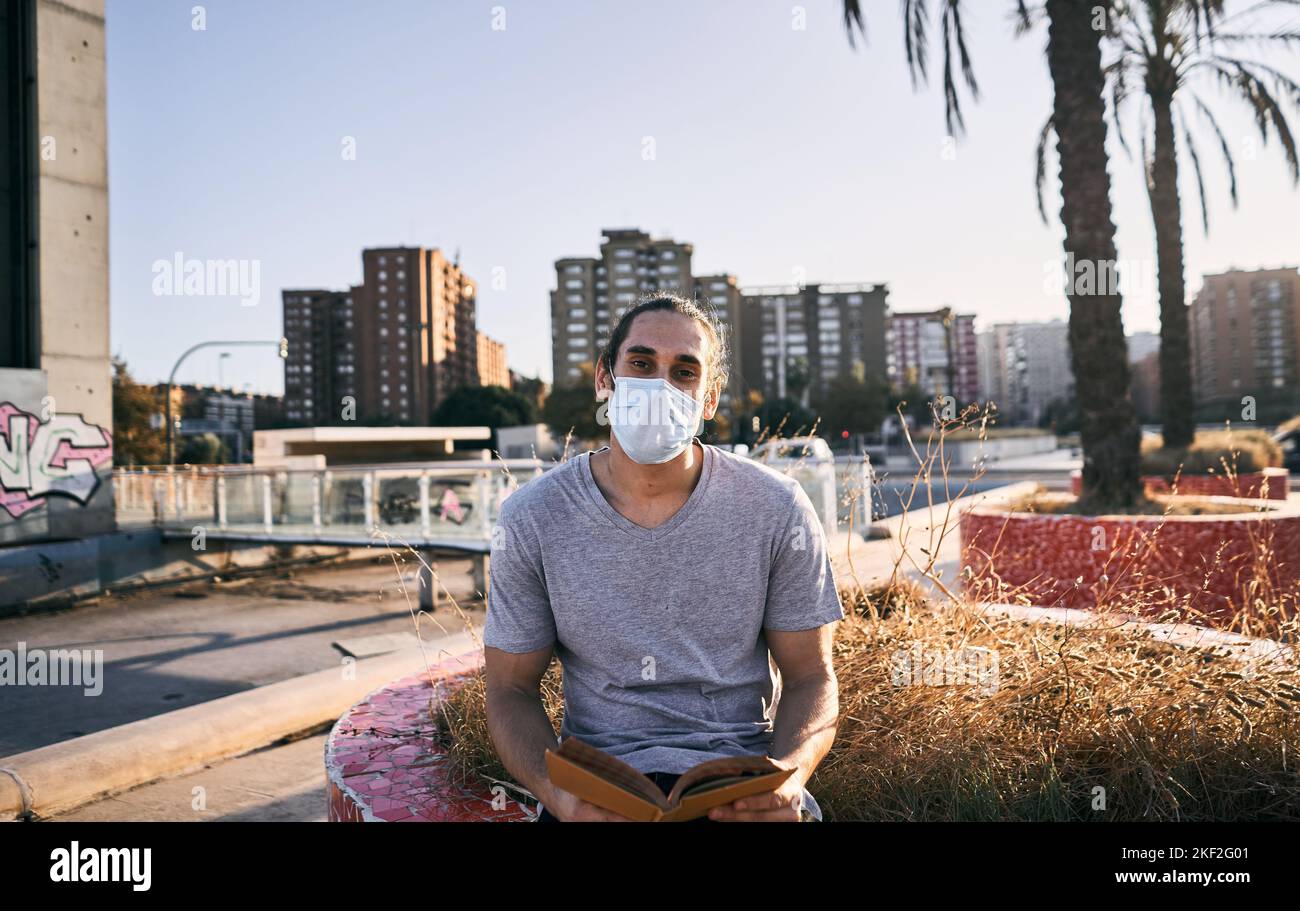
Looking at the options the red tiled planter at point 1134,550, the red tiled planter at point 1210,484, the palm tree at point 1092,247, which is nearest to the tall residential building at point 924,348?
the red tiled planter at point 1210,484

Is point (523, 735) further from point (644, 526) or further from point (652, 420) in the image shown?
point (652, 420)

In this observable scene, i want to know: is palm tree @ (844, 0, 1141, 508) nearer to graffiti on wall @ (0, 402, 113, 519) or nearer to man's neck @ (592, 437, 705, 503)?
man's neck @ (592, 437, 705, 503)

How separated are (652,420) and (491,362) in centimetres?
16501

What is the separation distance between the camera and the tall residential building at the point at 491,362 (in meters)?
152

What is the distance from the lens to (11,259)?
15.0 meters

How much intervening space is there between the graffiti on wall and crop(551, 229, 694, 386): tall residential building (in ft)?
314

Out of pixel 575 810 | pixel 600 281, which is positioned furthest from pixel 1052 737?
pixel 600 281

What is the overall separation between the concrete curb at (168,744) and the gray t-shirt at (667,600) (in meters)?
2.34

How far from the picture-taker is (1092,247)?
807cm

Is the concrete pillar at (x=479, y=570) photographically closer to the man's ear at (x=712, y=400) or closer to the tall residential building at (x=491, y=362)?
the man's ear at (x=712, y=400)

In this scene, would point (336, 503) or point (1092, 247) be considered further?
point (336, 503)

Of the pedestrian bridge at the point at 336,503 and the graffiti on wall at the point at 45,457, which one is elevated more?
the graffiti on wall at the point at 45,457
